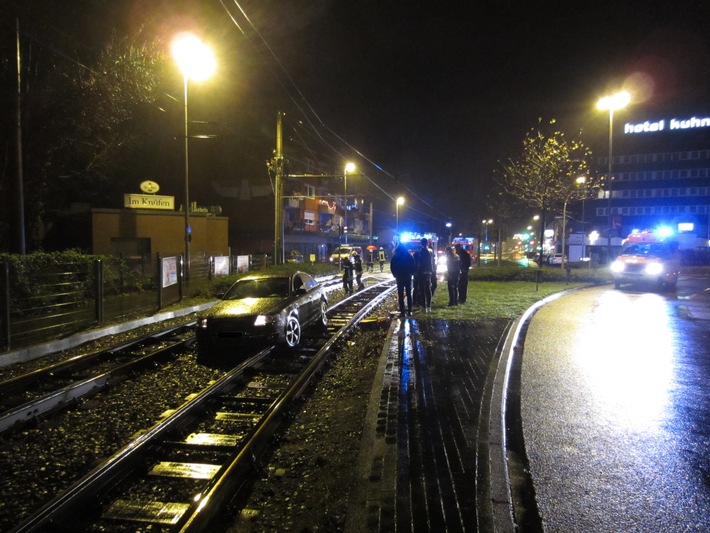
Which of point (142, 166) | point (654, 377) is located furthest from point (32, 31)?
point (142, 166)

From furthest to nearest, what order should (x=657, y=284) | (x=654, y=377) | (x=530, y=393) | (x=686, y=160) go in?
(x=686, y=160) < (x=657, y=284) < (x=654, y=377) < (x=530, y=393)

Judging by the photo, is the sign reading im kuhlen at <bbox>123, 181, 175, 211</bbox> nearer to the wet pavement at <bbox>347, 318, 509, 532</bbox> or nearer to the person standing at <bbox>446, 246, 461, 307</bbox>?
the person standing at <bbox>446, 246, 461, 307</bbox>

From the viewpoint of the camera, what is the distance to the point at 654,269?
19.6 m

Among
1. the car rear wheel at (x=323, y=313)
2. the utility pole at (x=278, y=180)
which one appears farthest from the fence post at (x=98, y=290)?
the utility pole at (x=278, y=180)

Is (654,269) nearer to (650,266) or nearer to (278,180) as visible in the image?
(650,266)

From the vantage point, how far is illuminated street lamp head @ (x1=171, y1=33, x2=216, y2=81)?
15805 mm

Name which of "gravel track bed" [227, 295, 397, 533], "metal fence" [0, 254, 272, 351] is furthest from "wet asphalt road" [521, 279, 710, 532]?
"metal fence" [0, 254, 272, 351]

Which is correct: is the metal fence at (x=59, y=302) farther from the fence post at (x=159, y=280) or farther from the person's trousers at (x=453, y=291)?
the person's trousers at (x=453, y=291)

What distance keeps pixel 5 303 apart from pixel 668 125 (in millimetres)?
95232

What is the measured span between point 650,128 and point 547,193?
6945 centimetres

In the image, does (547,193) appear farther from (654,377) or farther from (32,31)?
(32,31)

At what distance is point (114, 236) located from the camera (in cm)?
2809

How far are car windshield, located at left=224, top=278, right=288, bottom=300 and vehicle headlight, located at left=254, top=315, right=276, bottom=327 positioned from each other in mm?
1203

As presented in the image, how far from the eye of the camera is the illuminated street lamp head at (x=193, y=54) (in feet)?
51.9
